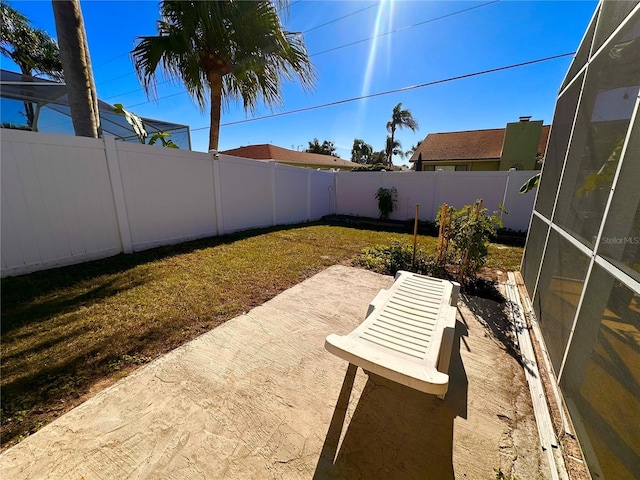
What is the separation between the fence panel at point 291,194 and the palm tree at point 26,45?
10.3 meters

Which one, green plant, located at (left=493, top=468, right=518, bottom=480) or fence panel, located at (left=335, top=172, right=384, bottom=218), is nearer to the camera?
green plant, located at (left=493, top=468, right=518, bottom=480)

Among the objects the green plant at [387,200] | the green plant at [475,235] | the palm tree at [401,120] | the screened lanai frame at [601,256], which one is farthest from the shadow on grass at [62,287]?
the palm tree at [401,120]

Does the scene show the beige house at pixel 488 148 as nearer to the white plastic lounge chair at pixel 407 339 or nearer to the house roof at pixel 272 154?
the house roof at pixel 272 154

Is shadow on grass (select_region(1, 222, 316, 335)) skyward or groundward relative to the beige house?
groundward

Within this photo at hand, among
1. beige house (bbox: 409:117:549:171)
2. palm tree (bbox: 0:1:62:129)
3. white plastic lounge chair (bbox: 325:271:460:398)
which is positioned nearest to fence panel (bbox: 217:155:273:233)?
white plastic lounge chair (bbox: 325:271:460:398)

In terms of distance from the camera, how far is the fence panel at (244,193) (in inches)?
268

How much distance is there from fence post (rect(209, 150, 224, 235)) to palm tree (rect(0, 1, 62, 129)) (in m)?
9.71

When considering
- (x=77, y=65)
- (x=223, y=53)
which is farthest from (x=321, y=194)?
(x=77, y=65)

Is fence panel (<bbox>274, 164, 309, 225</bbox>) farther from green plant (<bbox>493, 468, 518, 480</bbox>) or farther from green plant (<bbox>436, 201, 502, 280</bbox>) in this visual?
green plant (<bbox>493, 468, 518, 480</bbox>)

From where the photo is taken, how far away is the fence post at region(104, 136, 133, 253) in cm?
448

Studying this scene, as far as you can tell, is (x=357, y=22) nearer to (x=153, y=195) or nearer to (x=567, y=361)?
(x=153, y=195)

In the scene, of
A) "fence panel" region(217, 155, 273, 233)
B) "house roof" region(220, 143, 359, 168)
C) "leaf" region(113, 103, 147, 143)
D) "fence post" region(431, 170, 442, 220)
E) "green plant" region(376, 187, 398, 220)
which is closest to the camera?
"leaf" region(113, 103, 147, 143)

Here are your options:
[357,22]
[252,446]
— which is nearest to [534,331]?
[252,446]

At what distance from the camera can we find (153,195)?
5.26 metres
